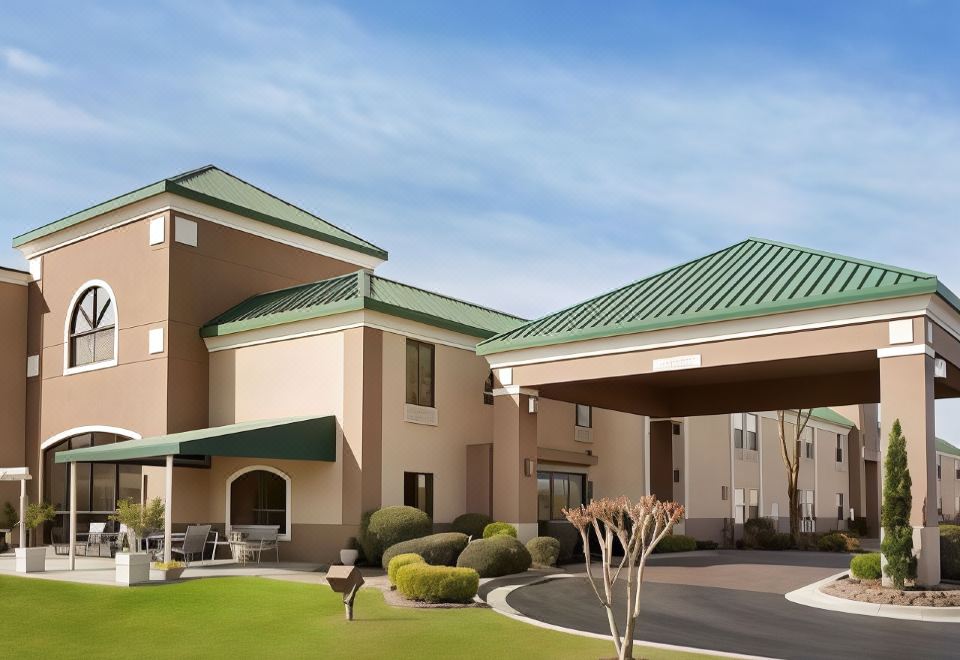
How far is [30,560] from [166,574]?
3.73 metres

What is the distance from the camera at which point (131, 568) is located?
1864cm

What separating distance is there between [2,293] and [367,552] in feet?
52.8

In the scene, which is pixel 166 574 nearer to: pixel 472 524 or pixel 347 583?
pixel 347 583

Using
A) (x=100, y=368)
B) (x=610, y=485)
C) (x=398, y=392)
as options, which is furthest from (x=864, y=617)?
(x=100, y=368)

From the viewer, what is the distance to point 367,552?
22703mm

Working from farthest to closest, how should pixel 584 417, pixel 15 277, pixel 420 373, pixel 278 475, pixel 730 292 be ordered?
pixel 584 417 → pixel 15 277 → pixel 420 373 → pixel 278 475 → pixel 730 292

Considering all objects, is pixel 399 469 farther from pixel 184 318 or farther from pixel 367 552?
pixel 184 318

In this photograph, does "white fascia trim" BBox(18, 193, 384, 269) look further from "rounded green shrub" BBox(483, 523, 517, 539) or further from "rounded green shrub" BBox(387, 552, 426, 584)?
"rounded green shrub" BBox(387, 552, 426, 584)

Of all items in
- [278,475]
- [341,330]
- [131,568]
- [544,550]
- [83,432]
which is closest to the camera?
[131,568]

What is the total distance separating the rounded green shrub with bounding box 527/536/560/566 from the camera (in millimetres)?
23203

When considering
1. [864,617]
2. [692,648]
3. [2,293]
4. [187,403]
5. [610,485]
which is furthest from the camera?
[610,485]

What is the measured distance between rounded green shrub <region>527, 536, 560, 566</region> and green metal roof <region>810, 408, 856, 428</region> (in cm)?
2621

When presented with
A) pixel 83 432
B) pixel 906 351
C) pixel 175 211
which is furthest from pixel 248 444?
pixel 906 351

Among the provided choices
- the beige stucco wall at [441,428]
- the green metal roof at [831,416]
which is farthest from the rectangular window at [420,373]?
the green metal roof at [831,416]
